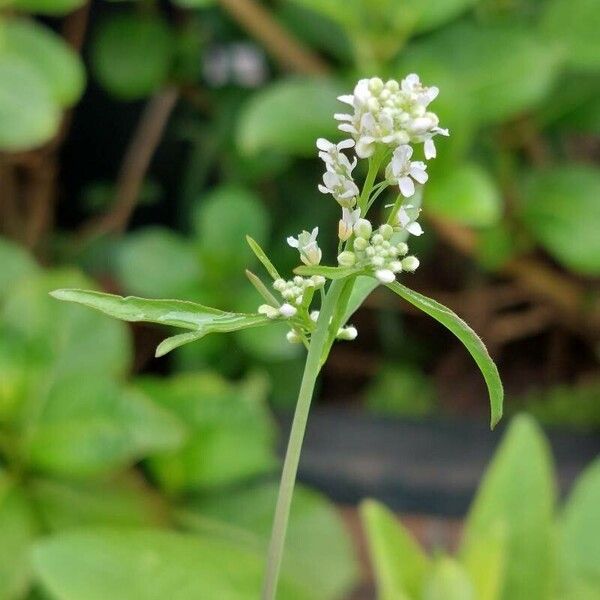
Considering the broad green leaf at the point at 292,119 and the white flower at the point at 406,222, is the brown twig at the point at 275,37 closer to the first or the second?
the broad green leaf at the point at 292,119

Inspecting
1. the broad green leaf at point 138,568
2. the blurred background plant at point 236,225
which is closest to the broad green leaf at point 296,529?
the blurred background plant at point 236,225

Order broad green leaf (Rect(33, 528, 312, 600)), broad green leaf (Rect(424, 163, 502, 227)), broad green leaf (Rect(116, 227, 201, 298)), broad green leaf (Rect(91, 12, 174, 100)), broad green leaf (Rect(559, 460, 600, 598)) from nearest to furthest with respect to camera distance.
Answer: broad green leaf (Rect(33, 528, 312, 600))
broad green leaf (Rect(559, 460, 600, 598))
broad green leaf (Rect(424, 163, 502, 227))
broad green leaf (Rect(116, 227, 201, 298))
broad green leaf (Rect(91, 12, 174, 100))

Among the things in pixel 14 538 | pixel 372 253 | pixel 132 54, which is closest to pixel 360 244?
pixel 372 253

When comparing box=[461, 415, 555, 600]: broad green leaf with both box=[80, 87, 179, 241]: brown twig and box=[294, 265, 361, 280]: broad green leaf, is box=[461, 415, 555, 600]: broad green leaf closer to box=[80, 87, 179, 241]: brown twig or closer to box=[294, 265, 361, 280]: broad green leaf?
box=[294, 265, 361, 280]: broad green leaf

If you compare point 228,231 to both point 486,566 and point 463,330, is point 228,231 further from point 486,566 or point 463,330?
point 463,330

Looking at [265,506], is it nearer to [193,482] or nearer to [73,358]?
[193,482]

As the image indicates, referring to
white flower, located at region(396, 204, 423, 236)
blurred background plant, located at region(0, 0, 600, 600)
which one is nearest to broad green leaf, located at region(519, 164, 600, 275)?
blurred background plant, located at region(0, 0, 600, 600)

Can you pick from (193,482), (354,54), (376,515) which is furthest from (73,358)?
(354,54)
